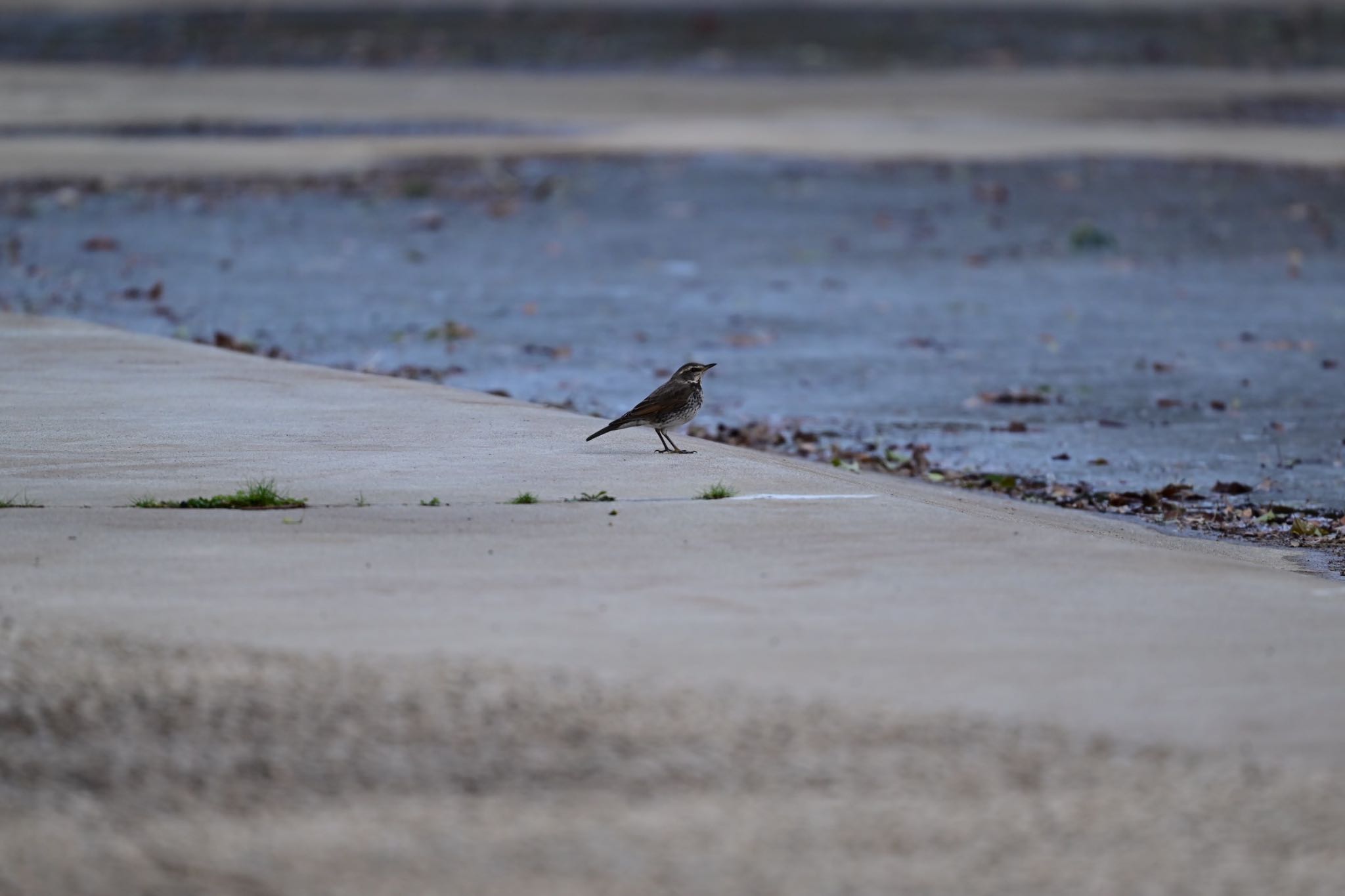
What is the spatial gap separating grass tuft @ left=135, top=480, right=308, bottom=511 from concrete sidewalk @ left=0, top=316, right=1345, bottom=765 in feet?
0.28

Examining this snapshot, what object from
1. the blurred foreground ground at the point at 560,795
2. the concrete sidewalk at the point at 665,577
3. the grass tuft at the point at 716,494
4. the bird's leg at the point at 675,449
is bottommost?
the blurred foreground ground at the point at 560,795

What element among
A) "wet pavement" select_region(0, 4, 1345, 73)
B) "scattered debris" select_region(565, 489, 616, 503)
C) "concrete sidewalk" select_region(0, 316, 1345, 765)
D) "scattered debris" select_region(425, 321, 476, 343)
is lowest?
"concrete sidewalk" select_region(0, 316, 1345, 765)

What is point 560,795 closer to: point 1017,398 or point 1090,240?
point 1017,398

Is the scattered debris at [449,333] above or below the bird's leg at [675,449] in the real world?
above

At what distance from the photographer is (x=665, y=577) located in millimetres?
7895

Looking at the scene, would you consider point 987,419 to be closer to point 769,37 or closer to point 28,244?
point 28,244

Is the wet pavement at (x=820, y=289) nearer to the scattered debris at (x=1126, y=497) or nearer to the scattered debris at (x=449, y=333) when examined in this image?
the scattered debris at (x=449, y=333)

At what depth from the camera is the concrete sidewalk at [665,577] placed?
681 cm

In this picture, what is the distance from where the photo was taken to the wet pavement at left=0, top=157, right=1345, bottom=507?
13.8 meters

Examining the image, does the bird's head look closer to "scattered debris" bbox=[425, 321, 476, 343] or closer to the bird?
the bird

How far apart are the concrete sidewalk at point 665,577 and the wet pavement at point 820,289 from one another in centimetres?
304

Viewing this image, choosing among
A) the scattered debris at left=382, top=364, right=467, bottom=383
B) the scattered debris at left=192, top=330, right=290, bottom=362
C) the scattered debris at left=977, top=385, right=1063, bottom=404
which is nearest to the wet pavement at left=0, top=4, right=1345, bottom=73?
the scattered debris at left=192, top=330, right=290, bottom=362

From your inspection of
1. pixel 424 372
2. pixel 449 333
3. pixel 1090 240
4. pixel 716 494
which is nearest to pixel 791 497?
pixel 716 494

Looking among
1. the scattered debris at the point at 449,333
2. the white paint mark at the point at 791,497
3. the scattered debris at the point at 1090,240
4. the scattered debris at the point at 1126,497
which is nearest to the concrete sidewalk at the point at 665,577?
the white paint mark at the point at 791,497
